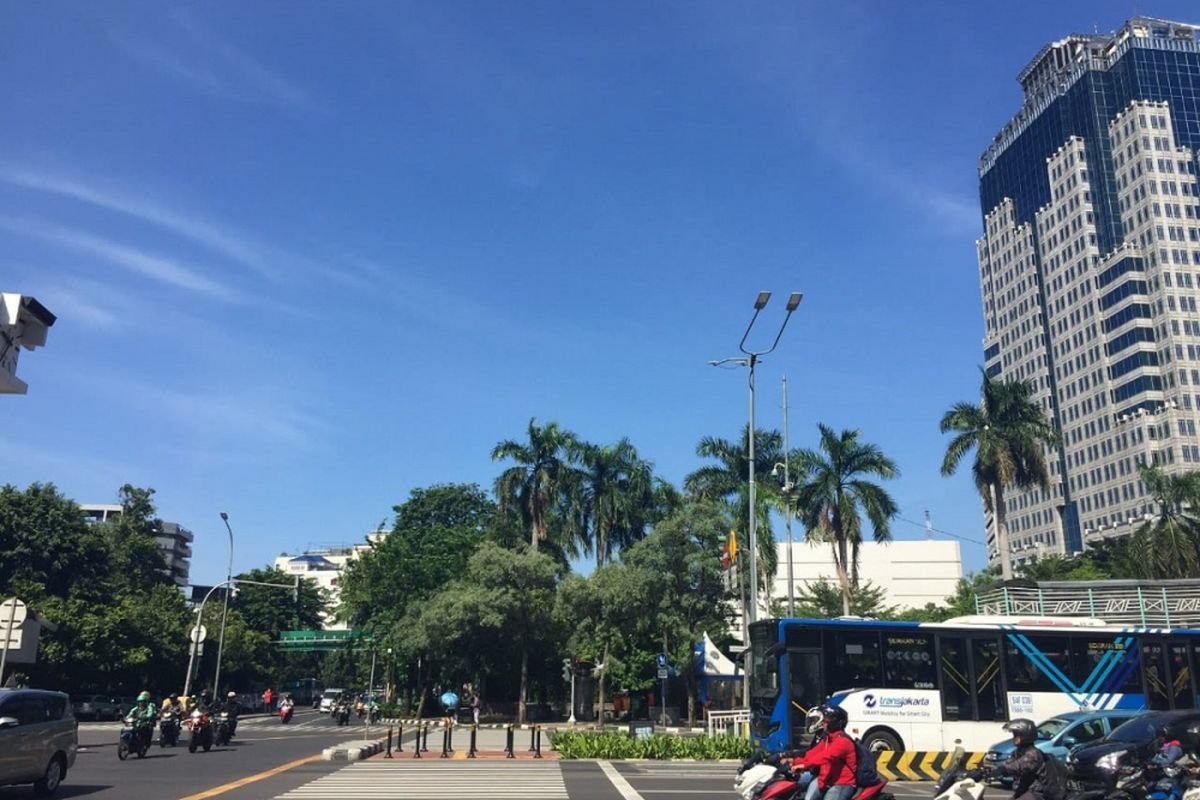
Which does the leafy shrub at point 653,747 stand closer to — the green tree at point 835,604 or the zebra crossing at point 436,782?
the zebra crossing at point 436,782

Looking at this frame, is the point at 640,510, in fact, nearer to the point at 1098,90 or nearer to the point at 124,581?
the point at 124,581

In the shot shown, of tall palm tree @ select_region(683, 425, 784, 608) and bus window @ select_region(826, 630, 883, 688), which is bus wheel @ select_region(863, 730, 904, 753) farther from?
tall palm tree @ select_region(683, 425, 784, 608)

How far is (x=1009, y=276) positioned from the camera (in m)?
138

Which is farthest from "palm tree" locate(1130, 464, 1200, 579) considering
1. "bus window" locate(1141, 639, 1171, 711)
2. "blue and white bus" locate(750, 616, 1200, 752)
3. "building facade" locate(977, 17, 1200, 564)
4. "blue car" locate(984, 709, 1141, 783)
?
"building facade" locate(977, 17, 1200, 564)

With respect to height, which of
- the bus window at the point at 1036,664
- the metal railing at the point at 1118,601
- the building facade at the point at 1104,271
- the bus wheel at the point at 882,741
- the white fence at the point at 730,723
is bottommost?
the white fence at the point at 730,723

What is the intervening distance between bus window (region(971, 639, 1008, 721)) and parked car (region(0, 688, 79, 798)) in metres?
18.3

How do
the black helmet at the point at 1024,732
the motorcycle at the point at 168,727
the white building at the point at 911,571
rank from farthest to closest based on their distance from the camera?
the white building at the point at 911,571
the motorcycle at the point at 168,727
the black helmet at the point at 1024,732

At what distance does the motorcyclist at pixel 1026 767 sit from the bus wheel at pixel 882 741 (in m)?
10.7

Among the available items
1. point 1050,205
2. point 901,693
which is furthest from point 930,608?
Result: point 1050,205

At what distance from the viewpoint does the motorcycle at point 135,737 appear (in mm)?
23203

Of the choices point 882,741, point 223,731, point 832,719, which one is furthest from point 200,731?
point 832,719

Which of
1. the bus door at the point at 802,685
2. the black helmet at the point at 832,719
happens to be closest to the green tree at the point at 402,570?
the bus door at the point at 802,685

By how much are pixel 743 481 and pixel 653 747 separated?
2638 cm

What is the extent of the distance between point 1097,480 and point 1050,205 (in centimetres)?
4023
